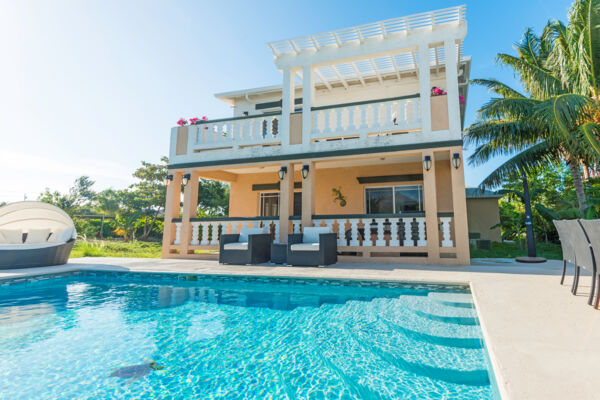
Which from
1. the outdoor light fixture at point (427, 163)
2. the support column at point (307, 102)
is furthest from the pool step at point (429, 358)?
the support column at point (307, 102)

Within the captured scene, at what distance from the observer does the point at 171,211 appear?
9.16 metres

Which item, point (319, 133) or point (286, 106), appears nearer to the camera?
point (319, 133)

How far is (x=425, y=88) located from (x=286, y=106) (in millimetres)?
3906

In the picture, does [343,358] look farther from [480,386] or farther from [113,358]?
[113,358]

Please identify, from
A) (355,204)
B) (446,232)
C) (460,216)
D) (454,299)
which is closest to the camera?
(454,299)

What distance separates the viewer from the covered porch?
7.01 m

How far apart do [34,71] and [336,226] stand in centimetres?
1288

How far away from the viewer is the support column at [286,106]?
28.0 ft

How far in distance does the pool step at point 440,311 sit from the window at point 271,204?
Answer: 745 centimetres

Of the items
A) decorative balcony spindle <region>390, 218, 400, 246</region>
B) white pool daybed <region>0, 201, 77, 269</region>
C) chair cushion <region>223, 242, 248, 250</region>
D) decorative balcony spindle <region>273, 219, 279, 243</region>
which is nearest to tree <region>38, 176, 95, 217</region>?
white pool daybed <region>0, 201, 77, 269</region>

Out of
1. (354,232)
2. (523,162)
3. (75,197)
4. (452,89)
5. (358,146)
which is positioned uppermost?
(452,89)

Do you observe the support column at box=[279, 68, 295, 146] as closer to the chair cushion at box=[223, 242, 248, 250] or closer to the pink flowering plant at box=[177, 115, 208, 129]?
the pink flowering plant at box=[177, 115, 208, 129]

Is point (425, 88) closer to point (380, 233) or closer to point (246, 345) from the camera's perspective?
point (380, 233)

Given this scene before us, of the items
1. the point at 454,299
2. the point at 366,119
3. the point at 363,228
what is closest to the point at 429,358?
the point at 454,299
